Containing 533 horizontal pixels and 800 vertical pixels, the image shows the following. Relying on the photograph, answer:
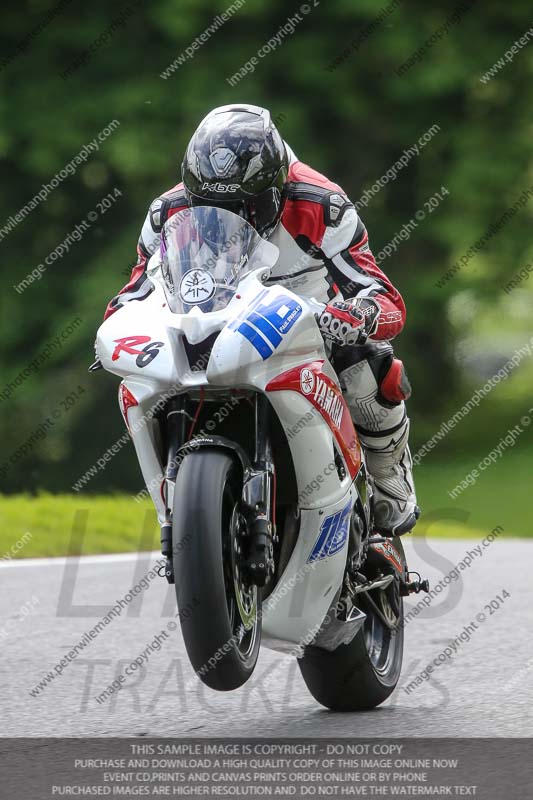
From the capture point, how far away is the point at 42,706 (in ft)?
18.2

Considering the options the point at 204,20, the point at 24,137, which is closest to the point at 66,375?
the point at 24,137

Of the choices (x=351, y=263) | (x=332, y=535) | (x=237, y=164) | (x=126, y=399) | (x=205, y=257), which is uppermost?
(x=237, y=164)

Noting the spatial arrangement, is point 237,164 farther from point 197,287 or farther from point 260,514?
point 260,514

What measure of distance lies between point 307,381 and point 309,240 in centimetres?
63

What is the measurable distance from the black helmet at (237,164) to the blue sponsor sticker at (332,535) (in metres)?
1.01

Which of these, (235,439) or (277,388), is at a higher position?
(277,388)

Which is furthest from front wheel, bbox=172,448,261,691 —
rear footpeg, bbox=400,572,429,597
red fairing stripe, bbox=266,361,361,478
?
rear footpeg, bbox=400,572,429,597

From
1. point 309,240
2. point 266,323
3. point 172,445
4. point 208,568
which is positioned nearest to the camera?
point 208,568

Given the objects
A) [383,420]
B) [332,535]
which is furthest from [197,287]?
[383,420]

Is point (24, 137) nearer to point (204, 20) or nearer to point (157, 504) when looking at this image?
point (204, 20)

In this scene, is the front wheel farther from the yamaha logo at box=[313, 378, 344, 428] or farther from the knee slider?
the knee slider

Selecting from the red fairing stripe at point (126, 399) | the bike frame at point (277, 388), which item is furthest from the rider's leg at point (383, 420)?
the red fairing stripe at point (126, 399)

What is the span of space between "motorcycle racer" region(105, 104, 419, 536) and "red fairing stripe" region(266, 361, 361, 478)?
0.51ft

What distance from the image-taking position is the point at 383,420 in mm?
5523
